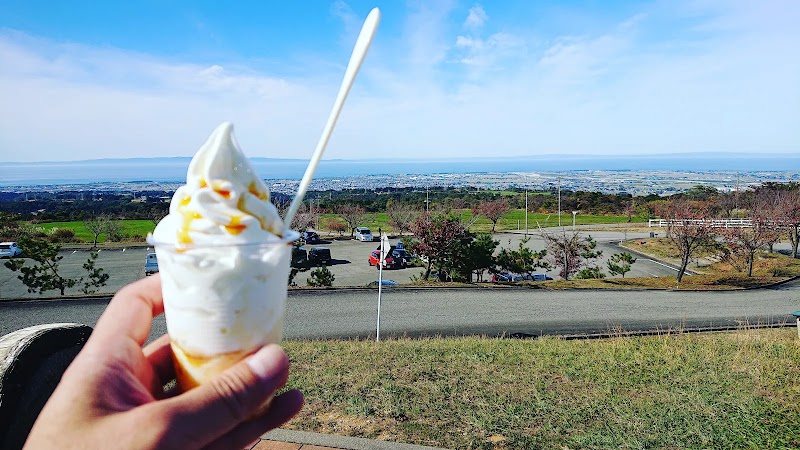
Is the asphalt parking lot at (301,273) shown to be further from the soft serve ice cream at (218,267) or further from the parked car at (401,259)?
the soft serve ice cream at (218,267)

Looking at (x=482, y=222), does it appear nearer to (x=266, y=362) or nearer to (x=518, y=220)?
(x=518, y=220)

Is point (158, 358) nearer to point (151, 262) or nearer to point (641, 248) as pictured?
point (151, 262)

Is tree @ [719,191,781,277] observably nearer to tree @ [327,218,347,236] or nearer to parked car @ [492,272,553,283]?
parked car @ [492,272,553,283]

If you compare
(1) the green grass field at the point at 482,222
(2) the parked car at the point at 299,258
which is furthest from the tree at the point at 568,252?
(1) the green grass field at the point at 482,222

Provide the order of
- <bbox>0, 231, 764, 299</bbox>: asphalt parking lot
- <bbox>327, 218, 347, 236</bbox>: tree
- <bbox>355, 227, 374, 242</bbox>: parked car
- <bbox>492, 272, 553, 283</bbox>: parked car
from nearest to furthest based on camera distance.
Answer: <bbox>492, 272, 553, 283</bbox>: parked car, <bbox>0, 231, 764, 299</bbox>: asphalt parking lot, <bbox>355, 227, 374, 242</bbox>: parked car, <bbox>327, 218, 347, 236</bbox>: tree

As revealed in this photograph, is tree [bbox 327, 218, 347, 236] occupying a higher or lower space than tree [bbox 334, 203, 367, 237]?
lower

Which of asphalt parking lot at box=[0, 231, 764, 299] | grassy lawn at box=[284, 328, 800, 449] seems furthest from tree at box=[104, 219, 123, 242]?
grassy lawn at box=[284, 328, 800, 449]

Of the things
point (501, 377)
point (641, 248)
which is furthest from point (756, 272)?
point (501, 377)
